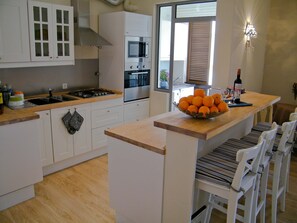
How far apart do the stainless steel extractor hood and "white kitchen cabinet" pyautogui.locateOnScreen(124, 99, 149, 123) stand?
1.06m

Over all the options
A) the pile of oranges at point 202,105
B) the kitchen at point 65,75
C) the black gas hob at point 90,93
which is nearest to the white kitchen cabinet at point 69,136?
the black gas hob at point 90,93

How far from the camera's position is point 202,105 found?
5.97 feet

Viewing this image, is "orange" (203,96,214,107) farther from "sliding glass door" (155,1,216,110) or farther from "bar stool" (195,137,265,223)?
"sliding glass door" (155,1,216,110)

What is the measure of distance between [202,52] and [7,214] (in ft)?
15.5

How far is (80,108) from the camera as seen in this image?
3.59 metres

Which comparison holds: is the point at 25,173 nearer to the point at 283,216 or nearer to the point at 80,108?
the point at 80,108

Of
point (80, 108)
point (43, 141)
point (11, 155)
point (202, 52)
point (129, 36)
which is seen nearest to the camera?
point (11, 155)

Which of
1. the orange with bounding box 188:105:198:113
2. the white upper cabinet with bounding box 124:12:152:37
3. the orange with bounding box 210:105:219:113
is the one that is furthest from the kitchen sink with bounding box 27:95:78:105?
the orange with bounding box 210:105:219:113

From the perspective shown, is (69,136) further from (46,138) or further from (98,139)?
(98,139)

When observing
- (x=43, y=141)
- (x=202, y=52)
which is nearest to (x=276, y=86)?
(x=202, y=52)

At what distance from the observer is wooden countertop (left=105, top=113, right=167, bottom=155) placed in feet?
6.46

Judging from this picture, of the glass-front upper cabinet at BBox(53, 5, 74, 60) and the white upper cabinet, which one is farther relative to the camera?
the white upper cabinet

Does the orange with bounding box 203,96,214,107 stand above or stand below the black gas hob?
above

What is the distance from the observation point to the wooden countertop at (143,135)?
1.97 metres
